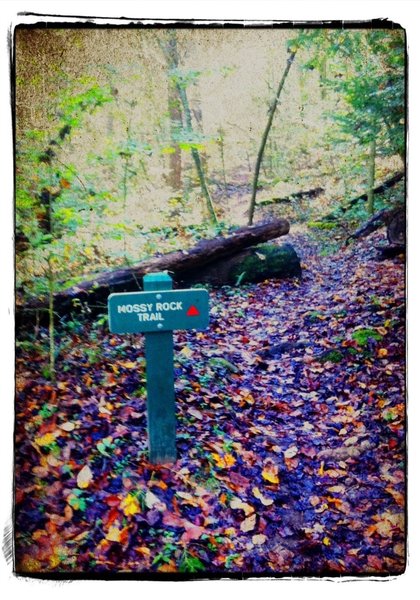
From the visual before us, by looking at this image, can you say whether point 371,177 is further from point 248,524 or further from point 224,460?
point 248,524

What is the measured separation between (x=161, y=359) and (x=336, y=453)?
1725 millimetres

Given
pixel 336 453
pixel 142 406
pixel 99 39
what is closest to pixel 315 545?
pixel 336 453

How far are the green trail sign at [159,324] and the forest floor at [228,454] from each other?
275 millimetres

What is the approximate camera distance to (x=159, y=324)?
3.23m

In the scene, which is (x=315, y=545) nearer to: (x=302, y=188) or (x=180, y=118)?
(x=302, y=188)

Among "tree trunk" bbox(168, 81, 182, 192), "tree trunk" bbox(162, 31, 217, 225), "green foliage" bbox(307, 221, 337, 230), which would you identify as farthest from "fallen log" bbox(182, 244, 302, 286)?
"tree trunk" bbox(168, 81, 182, 192)

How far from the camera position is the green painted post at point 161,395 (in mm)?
3322

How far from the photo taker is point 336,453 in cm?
380

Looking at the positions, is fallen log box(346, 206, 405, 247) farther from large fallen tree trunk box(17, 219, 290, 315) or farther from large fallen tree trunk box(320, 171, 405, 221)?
large fallen tree trunk box(17, 219, 290, 315)

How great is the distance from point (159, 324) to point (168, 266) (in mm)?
1577

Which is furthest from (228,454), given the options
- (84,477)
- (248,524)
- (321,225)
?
(321,225)

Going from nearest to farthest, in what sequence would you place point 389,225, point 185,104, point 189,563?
point 189,563, point 185,104, point 389,225

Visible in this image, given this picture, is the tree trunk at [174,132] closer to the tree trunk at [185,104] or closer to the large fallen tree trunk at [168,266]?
the tree trunk at [185,104]

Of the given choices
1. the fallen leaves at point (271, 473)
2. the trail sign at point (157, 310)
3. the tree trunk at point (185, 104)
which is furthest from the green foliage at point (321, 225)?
the fallen leaves at point (271, 473)
